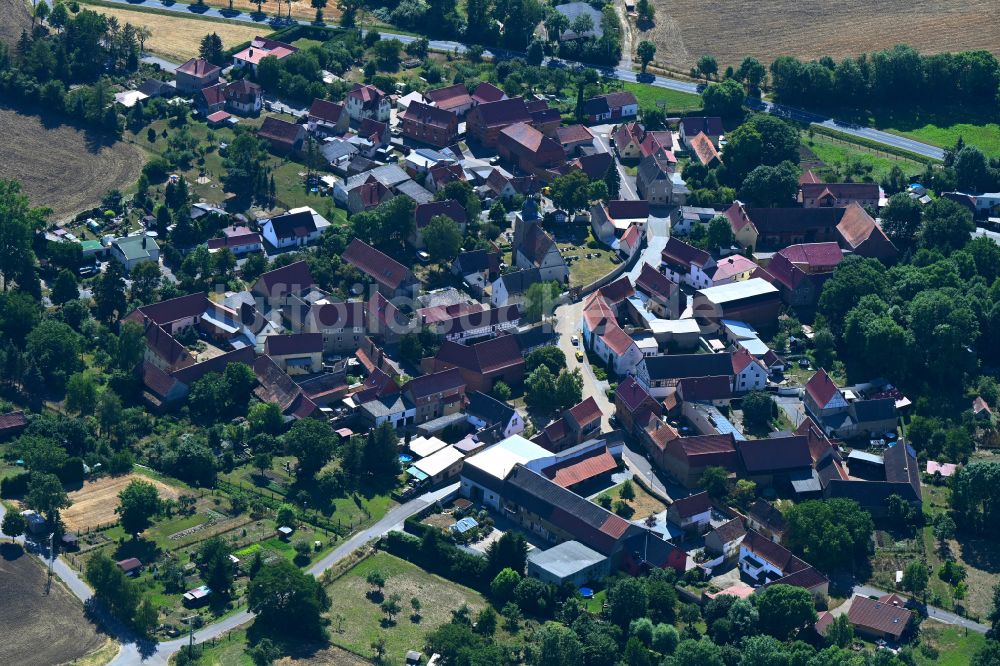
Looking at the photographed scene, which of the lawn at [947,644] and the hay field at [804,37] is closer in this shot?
the lawn at [947,644]

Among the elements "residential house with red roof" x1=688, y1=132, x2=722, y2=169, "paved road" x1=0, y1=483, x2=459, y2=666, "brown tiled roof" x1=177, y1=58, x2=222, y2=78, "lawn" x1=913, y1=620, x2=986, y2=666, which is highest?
"brown tiled roof" x1=177, y1=58, x2=222, y2=78

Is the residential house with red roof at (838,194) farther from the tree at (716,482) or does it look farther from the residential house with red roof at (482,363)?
the tree at (716,482)

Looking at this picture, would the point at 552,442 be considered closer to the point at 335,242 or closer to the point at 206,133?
the point at 335,242

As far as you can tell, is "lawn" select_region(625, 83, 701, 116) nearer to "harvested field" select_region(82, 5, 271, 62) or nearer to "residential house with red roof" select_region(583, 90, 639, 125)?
"residential house with red roof" select_region(583, 90, 639, 125)

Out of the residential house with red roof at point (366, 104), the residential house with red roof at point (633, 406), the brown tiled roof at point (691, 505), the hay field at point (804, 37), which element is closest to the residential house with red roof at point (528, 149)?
the residential house with red roof at point (366, 104)

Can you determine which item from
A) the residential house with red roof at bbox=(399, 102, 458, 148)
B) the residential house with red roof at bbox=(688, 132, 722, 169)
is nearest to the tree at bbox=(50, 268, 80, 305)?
the residential house with red roof at bbox=(399, 102, 458, 148)

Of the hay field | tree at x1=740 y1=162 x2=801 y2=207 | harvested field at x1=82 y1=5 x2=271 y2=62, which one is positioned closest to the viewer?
tree at x1=740 y1=162 x2=801 y2=207
